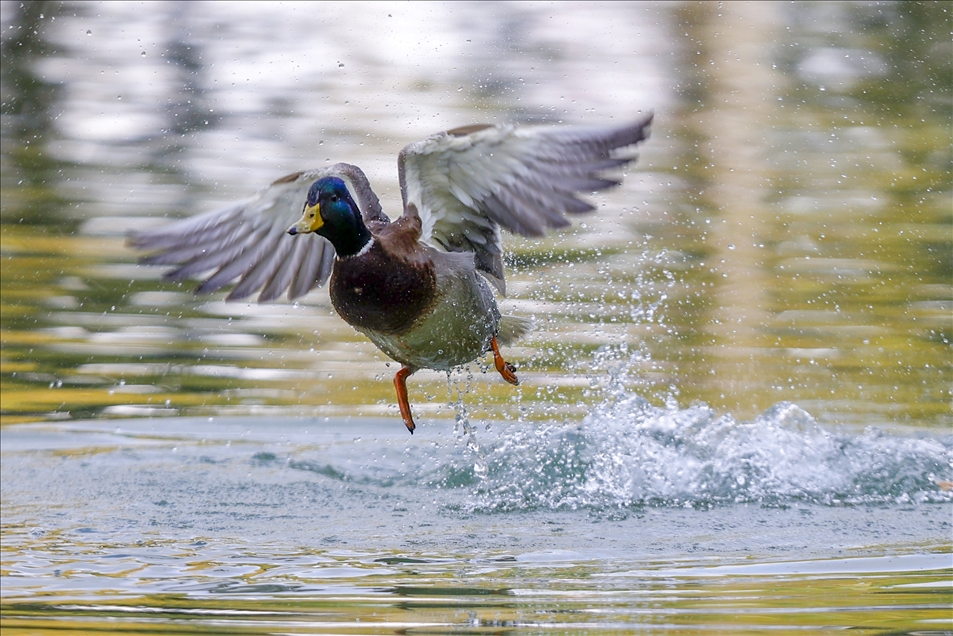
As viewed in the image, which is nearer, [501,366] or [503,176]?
[503,176]

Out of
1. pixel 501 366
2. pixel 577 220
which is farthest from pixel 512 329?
pixel 577 220

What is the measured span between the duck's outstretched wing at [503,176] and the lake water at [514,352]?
3.75 ft

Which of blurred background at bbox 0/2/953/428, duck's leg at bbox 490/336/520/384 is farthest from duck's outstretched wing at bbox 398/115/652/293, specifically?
blurred background at bbox 0/2/953/428

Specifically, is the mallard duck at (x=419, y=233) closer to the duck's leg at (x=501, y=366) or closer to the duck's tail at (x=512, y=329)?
the duck's leg at (x=501, y=366)

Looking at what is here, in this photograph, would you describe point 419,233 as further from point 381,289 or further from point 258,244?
point 258,244

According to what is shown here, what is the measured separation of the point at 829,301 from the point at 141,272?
172 inches

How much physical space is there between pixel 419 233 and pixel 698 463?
5.24 ft

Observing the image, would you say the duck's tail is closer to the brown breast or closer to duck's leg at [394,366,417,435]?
duck's leg at [394,366,417,435]

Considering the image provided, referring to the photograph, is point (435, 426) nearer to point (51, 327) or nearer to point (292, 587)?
point (51, 327)

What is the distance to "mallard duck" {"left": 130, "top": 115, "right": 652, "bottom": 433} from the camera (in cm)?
529

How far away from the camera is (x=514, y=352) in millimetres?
8234

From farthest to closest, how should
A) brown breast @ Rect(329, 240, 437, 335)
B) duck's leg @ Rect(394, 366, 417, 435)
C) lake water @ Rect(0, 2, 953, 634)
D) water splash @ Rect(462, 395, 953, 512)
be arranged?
duck's leg @ Rect(394, 366, 417, 435)
water splash @ Rect(462, 395, 953, 512)
brown breast @ Rect(329, 240, 437, 335)
lake water @ Rect(0, 2, 953, 634)

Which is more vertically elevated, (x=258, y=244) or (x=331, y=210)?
(x=331, y=210)

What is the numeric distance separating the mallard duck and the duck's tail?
0.67ft
